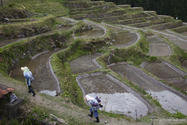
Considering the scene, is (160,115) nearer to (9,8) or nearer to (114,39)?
(114,39)

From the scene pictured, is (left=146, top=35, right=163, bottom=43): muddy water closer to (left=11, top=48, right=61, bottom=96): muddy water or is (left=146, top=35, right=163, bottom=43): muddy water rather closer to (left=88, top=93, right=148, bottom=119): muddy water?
(left=88, top=93, right=148, bottom=119): muddy water

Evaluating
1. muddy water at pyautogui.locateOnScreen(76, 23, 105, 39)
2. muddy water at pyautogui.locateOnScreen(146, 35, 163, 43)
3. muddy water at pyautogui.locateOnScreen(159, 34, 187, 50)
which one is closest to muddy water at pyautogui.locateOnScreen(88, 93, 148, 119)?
muddy water at pyautogui.locateOnScreen(76, 23, 105, 39)

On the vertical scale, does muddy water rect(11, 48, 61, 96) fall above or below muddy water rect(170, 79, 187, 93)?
above

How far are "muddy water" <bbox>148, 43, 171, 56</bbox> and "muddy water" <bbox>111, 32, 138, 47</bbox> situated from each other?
2.91 m

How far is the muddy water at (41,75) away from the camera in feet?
33.6

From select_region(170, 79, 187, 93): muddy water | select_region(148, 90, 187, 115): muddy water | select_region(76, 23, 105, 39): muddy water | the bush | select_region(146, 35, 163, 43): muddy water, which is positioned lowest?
select_region(170, 79, 187, 93): muddy water

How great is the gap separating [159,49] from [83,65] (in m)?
13.0

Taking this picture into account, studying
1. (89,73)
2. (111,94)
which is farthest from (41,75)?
(111,94)

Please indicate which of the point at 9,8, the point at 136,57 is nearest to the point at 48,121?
the point at 136,57

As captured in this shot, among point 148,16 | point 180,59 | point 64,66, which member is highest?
point 148,16

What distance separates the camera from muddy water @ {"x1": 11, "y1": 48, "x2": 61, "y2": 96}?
10.2 metres

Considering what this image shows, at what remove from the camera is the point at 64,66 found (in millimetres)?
14844

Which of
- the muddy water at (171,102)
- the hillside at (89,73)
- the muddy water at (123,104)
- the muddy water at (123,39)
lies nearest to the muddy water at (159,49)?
the hillside at (89,73)

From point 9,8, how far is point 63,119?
19.9 metres
